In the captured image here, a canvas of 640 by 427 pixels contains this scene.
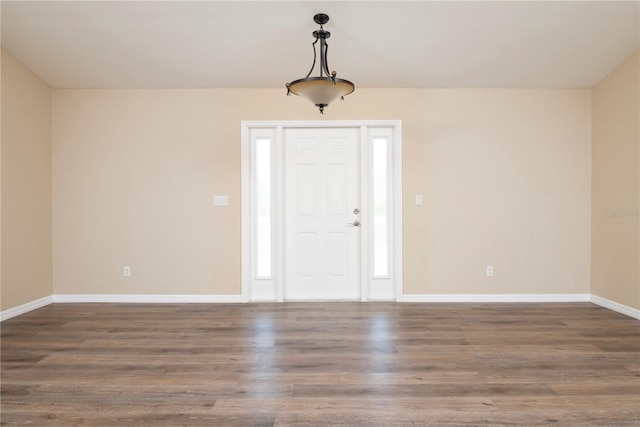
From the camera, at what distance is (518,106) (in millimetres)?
4387

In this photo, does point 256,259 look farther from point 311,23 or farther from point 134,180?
point 311,23

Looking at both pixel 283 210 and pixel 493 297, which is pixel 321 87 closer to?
pixel 283 210

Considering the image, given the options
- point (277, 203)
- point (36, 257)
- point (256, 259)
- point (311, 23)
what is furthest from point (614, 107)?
point (36, 257)

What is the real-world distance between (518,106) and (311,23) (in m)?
2.60

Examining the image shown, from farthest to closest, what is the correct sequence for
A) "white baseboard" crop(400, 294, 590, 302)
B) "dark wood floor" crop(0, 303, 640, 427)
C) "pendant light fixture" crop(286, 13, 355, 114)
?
"white baseboard" crop(400, 294, 590, 302)
"pendant light fixture" crop(286, 13, 355, 114)
"dark wood floor" crop(0, 303, 640, 427)

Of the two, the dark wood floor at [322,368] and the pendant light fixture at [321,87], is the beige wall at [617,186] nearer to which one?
the dark wood floor at [322,368]

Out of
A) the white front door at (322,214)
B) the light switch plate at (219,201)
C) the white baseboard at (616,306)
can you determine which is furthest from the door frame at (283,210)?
the white baseboard at (616,306)

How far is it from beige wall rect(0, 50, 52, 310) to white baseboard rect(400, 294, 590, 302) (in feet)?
13.2

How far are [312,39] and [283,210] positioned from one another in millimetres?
1883

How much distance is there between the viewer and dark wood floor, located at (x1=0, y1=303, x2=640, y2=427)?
1926mm

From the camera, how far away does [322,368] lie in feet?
8.12

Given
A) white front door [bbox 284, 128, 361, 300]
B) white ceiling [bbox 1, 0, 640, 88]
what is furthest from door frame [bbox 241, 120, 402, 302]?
white ceiling [bbox 1, 0, 640, 88]

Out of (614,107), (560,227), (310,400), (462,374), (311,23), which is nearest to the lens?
(310,400)

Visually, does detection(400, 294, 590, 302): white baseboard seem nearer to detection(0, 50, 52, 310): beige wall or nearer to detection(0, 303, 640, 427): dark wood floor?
detection(0, 303, 640, 427): dark wood floor
